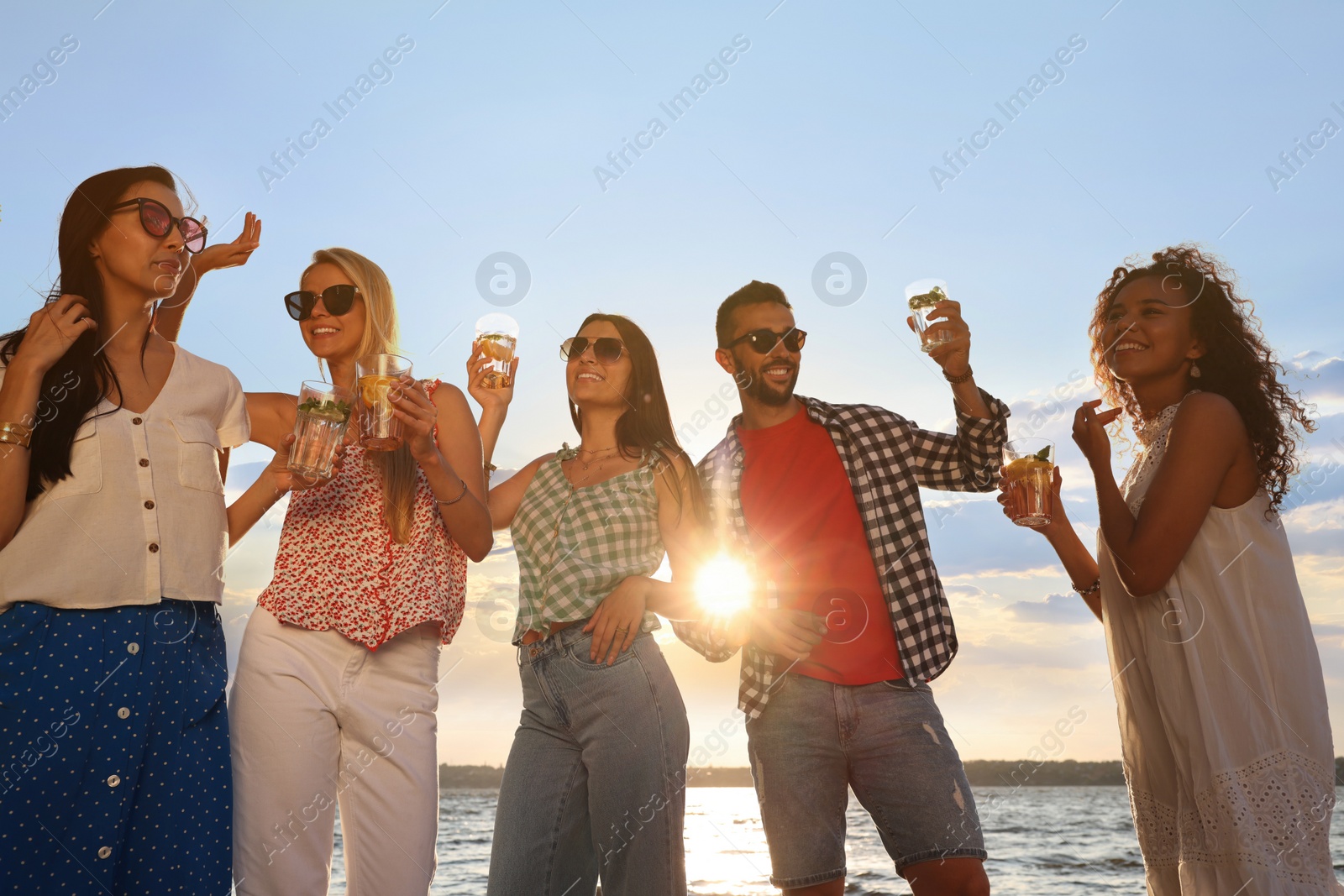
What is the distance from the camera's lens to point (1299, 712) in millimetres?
3586

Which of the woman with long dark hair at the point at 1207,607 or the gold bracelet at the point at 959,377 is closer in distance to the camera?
the woman with long dark hair at the point at 1207,607

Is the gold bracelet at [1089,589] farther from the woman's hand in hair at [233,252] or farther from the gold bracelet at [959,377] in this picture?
the woman's hand in hair at [233,252]

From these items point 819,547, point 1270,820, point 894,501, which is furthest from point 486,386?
point 1270,820

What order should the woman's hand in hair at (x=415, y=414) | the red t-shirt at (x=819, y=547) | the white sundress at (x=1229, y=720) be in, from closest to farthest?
1. the woman's hand in hair at (x=415, y=414)
2. the white sundress at (x=1229, y=720)
3. the red t-shirt at (x=819, y=547)

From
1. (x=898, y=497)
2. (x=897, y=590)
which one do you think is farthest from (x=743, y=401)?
(x=897, y=590)

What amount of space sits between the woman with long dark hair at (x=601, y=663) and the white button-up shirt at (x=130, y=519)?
136cm

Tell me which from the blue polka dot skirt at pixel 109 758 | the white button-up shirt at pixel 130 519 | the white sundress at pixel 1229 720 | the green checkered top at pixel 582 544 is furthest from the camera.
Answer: the green checkered top at pixel 582 544

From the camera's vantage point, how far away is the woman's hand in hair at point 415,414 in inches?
130

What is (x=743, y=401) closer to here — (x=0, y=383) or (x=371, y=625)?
(x=371, y=625)

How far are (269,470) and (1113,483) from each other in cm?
332

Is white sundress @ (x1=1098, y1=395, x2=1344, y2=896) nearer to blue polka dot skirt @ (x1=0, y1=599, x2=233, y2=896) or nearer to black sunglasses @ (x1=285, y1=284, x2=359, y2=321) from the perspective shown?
black sunglasses @ (x1=285, y1=284, x2=359, y2=321)

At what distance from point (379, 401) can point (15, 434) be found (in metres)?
1.05

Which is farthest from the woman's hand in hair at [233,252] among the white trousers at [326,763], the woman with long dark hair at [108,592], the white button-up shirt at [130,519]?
the white trousers at [326,763]

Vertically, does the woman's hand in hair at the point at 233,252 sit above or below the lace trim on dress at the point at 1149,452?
above
